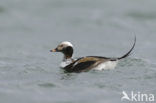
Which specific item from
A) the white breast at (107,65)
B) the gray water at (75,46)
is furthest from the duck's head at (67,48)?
the white breast at (107,65)

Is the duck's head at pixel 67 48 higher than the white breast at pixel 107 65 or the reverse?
higher

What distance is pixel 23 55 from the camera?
48.0ft

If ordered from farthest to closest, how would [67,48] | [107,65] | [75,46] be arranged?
[75,46]
[67,48]
[107,65]

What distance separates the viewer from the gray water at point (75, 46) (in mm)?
10852

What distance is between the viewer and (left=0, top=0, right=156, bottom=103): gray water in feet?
35.6

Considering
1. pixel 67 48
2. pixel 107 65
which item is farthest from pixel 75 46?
pixel 107 65

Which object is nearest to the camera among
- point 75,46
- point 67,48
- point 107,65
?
point 107,65

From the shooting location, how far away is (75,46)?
53.4 feet

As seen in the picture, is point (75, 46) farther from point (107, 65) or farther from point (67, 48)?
point (107, 65)

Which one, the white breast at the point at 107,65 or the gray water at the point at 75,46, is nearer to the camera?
the gray water at the point at 75,46

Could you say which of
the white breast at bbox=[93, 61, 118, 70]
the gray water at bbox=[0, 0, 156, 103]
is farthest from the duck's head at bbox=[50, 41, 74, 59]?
the white breast at bbox=[93, 61, 118, 70]

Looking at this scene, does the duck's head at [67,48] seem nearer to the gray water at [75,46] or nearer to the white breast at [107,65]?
the gray water at [75,46]

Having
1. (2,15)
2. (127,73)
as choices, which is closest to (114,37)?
(2,15)

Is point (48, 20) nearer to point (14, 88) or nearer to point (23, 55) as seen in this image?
point (23, 55)
